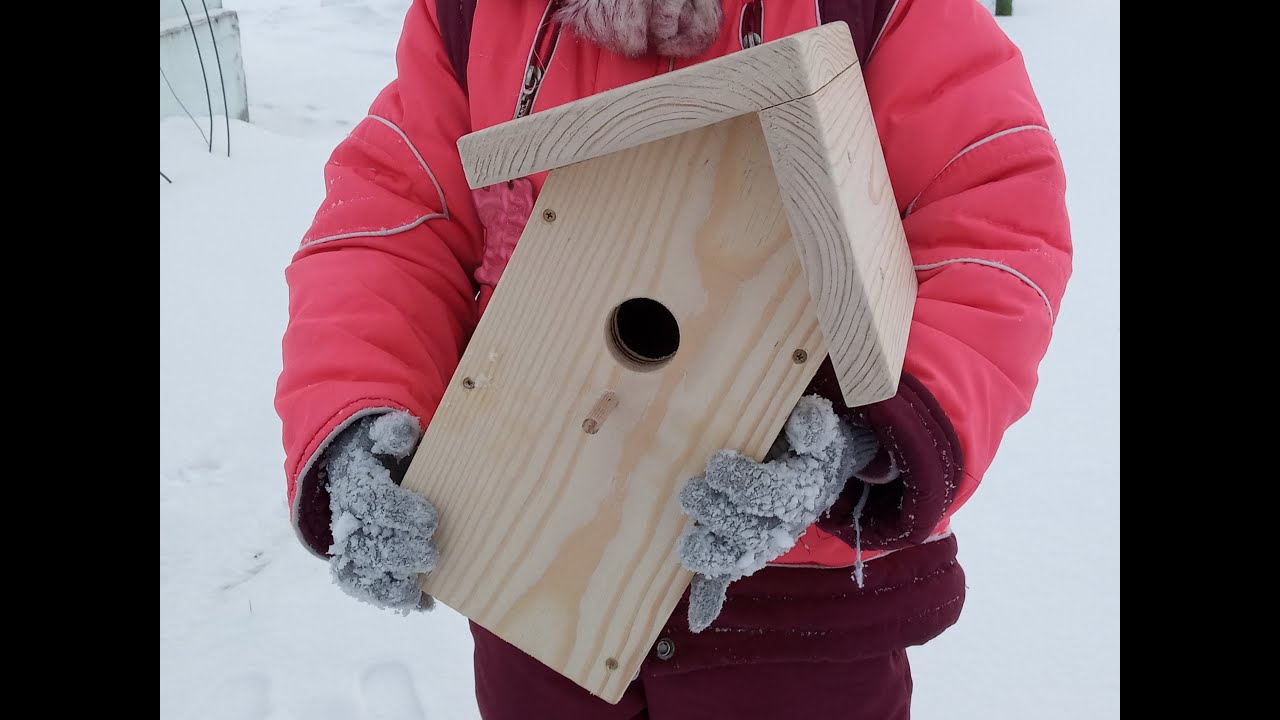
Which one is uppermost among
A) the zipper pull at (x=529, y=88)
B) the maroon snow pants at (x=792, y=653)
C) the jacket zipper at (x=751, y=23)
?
the jacket zipper at (x=751, y=23)

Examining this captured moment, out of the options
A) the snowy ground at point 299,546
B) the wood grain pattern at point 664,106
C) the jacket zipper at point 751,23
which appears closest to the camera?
the wood grain pattern at point 664,106

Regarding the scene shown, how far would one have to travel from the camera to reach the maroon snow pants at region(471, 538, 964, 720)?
1.38m

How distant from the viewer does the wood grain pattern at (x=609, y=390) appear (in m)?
1.03

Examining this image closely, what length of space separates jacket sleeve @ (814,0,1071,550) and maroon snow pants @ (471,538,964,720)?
0.24 metres

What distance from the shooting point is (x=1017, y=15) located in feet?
25.2

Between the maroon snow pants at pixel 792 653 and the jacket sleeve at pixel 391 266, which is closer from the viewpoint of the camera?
the jacket sleeve at pixel 391 266

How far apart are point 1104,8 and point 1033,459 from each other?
5727 mm

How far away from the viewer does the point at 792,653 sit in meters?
1.39

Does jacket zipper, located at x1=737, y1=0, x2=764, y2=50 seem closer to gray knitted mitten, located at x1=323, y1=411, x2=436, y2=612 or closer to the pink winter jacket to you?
the pink winter jacket

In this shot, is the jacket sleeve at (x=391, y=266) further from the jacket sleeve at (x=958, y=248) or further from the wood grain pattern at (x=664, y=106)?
the jacket sleeve at (x=958, y=248)

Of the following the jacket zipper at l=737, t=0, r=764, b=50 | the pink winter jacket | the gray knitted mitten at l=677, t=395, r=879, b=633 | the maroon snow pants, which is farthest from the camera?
the maroon snow pants

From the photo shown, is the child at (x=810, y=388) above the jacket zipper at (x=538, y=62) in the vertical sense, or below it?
below

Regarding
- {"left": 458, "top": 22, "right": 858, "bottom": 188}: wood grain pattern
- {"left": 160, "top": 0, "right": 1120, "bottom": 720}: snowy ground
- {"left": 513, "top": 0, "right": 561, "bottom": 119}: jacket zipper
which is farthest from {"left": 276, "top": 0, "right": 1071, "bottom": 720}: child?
{"left": 160, "top": 0, "right": 1120, "bottom": 720}: snowy ground

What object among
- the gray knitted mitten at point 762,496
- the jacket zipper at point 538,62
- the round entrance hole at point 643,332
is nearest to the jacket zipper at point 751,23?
the jacket zipper at point 538,62
